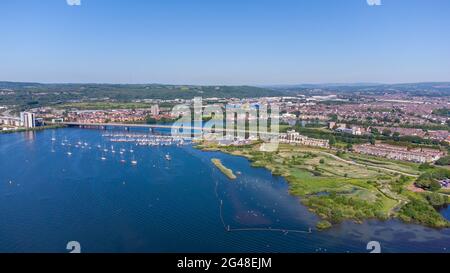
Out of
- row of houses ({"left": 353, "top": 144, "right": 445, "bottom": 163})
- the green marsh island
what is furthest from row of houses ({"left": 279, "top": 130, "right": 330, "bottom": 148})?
the green marsh island

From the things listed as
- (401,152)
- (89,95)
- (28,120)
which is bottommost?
(401,152)

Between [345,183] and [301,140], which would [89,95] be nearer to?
[301,140]

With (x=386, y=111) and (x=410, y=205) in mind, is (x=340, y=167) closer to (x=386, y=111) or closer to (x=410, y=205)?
(x=410, y=205)

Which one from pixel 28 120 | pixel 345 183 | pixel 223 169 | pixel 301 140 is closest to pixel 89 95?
pixel 28 120

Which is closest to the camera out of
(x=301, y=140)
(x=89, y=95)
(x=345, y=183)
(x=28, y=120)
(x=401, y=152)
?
(x=345, y=183)
